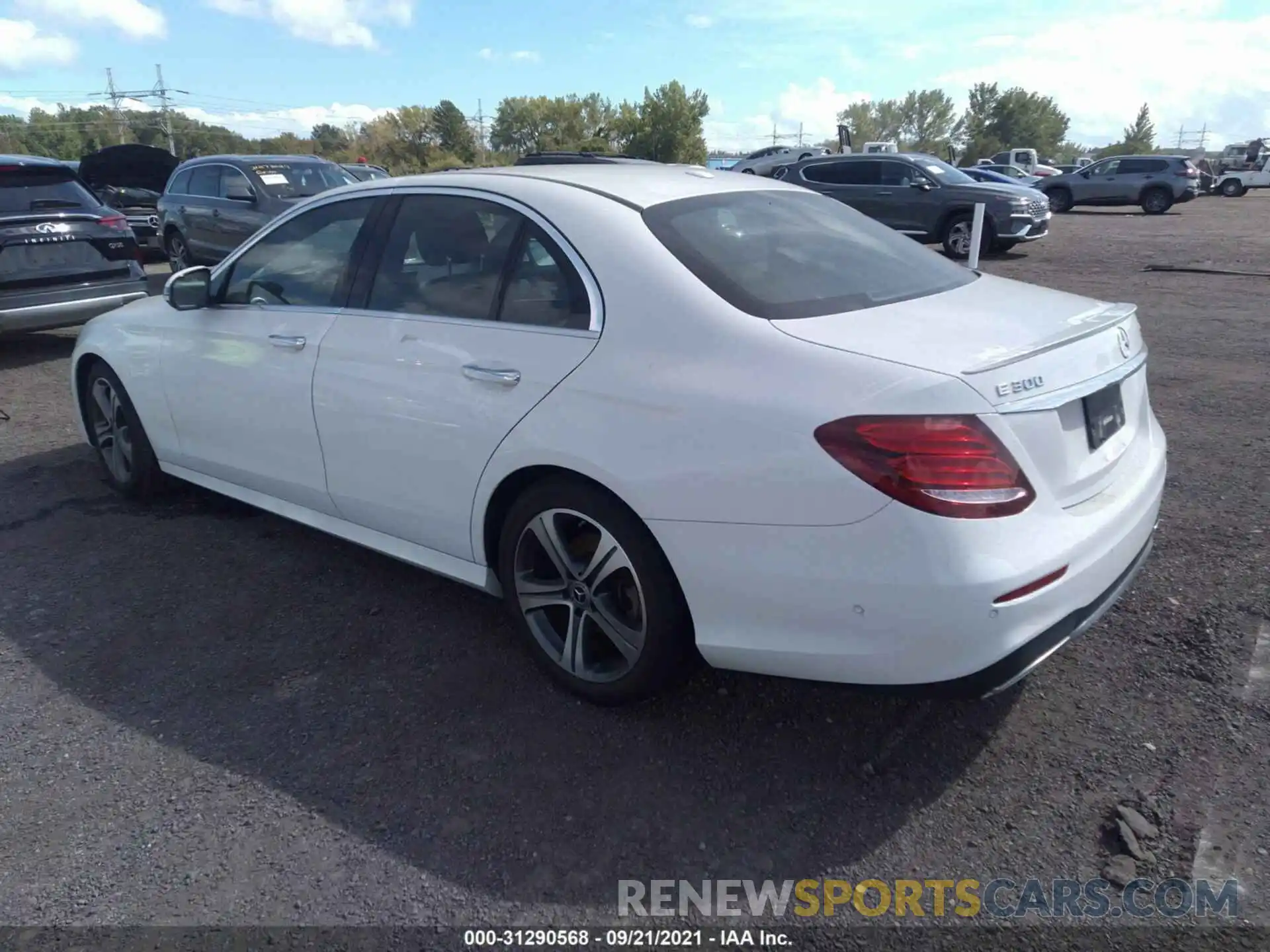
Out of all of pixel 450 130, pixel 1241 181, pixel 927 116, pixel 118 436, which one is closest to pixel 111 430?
pixel 118 436

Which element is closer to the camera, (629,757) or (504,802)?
(504,802)

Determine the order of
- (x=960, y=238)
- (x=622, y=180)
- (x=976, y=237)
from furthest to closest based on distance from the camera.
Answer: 1. (x=960, y=238)
2. (x=976, y=237)
3. (x=622, y=180)

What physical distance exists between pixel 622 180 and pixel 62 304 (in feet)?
22.2

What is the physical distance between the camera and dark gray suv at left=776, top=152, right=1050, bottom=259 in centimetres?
1562

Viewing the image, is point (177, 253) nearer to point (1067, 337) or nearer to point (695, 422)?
point (695, 422)

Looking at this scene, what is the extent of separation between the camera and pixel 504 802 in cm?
264

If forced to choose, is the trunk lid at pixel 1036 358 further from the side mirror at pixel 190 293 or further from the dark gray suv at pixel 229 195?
the dark gray suv at pixel 229 195

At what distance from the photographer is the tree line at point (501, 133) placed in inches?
2761

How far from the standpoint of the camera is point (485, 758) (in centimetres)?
283

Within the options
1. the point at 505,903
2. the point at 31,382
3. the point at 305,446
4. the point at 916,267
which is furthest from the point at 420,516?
the point at 31,382

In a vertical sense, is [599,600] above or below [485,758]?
above

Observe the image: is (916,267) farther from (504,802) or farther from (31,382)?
(31,382)

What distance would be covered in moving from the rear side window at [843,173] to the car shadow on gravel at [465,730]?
47.3ft

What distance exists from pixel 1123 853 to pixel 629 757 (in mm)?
1346
